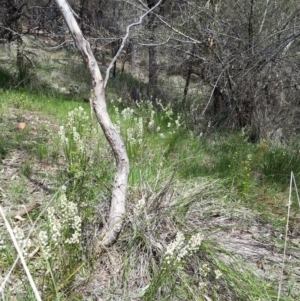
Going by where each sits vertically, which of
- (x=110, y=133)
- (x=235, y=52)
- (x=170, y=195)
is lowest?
(x=170, y=195)

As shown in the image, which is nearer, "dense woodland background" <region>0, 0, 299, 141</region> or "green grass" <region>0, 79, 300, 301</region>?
"green grass" <region>0, 79, 300, 301</region>

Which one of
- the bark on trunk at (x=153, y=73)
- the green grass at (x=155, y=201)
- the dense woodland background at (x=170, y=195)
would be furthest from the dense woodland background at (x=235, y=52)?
the bark on trunk at (x=153, y=73)

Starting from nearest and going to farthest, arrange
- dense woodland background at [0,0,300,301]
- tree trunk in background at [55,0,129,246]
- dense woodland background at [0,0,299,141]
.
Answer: dense woodland background at [0,0,300,301] < tree trunk in background at [55,0,129,246] < dense woodland background at [0,0,299,141]

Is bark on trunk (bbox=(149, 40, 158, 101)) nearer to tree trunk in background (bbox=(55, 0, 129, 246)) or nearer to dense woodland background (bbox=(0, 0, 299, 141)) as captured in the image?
dense woodland background (bbox=(0, 0, 299, 141))

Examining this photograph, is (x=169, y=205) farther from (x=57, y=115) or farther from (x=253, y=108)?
(x=253, y=108)

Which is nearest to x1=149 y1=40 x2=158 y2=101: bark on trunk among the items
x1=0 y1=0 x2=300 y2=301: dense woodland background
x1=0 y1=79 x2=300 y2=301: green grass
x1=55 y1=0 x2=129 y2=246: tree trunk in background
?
x1=0 y1=0 x2=300 y2=301: dense woodland background

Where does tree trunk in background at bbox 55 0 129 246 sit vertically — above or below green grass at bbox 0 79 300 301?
above

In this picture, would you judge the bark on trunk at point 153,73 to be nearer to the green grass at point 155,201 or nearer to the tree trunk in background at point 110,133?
the green grass at point 155,201

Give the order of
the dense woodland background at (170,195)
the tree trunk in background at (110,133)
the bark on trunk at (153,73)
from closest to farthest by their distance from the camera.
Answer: the dense woodland background at (170,195) < the tree trunk in background at (110,133) < the bark on trunk at (153,73)

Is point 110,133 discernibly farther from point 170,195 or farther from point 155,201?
point 170,195

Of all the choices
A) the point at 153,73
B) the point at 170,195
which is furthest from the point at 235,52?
the point at 170,195

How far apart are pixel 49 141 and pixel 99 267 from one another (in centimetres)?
211

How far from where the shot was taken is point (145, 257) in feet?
7.57

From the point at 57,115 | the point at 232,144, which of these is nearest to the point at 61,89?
the point at 57,115
